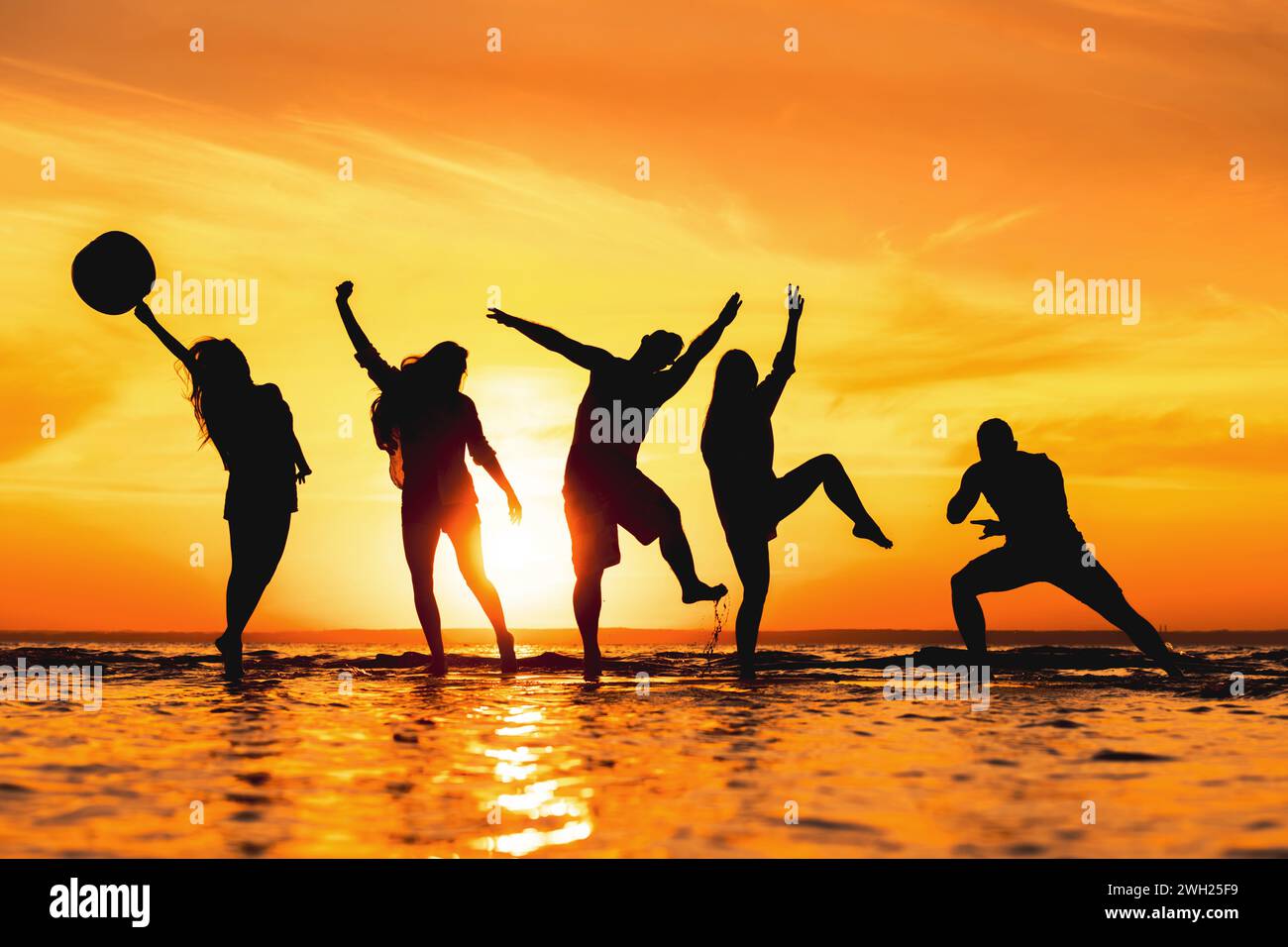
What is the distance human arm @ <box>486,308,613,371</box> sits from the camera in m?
11.6

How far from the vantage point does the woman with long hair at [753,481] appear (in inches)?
483

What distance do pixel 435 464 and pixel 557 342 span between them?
7.54 ft

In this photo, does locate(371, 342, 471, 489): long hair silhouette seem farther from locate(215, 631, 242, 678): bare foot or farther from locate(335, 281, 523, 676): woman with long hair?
locate(215, 631, 242, 678): bare foot

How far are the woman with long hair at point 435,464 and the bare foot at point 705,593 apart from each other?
2.54 metres

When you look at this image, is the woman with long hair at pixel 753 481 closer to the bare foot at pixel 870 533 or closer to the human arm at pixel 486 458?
the bare foot at pixel 870 533

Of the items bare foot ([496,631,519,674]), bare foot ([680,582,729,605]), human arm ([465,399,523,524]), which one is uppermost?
human arm ([465,399,523,524])

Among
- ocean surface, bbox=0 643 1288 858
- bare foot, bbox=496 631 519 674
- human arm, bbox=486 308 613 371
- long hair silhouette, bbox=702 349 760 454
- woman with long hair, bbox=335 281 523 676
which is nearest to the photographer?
ocean surface, bbox=0 643 1288 858

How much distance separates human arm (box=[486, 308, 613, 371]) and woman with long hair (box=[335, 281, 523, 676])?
6.50 feet

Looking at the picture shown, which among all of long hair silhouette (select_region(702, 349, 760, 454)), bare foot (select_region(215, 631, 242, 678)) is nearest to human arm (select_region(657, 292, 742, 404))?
long hair silhouette (select_region(702, 349, 760, 454))

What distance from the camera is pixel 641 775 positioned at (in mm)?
6496

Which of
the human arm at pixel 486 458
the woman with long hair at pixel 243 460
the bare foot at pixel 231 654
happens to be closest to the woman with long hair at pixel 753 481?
the human arm at pixel 486 458

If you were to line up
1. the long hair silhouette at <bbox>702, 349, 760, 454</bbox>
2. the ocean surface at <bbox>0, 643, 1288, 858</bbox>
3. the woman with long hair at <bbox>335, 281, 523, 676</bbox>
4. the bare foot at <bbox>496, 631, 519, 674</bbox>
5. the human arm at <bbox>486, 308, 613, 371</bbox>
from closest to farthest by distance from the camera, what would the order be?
the ocean surface at <bbox>0, 643, 1288, 858</bbox>
the human arm at <bbox>486, 308, 613, 371</bbox>
the long hair silhouette at <bbox>702, 349, 760, 454</bbox>
the woman with long hair at <bbox>335, 281, 523, 676</bbox>
the bare foot at <bbox>496, 631, 519, 674</bbox>

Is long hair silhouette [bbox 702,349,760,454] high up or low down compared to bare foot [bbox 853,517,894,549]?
up

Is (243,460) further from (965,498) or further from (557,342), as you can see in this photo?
(965,498)
